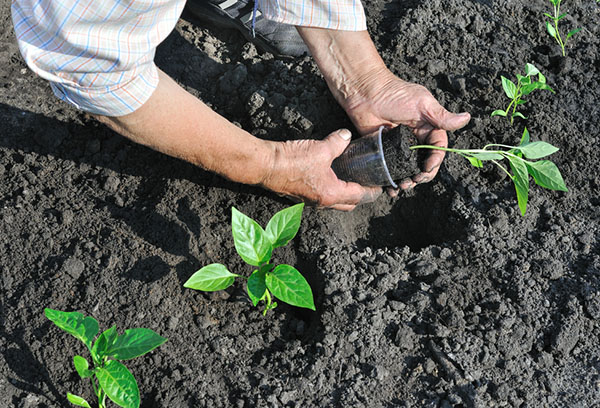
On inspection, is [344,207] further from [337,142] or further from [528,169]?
[528,169]

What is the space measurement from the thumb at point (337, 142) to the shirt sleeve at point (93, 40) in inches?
Answer: 31.4

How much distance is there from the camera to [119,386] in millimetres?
1663

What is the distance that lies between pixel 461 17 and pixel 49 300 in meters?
2.30

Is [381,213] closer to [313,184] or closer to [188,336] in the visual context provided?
[313,184]

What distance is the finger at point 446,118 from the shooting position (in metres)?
2.23

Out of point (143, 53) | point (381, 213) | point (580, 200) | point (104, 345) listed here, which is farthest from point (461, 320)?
point (143, 53)

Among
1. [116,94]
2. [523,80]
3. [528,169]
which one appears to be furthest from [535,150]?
[116,94]

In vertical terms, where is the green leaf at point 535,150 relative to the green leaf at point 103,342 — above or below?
above

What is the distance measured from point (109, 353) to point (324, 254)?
0.85m

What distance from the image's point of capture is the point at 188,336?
197 cm

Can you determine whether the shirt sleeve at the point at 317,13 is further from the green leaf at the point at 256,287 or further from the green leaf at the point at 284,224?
the green leaf at the point at 256,287

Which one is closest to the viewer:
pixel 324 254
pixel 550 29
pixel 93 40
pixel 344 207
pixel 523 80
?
pixel 93 40

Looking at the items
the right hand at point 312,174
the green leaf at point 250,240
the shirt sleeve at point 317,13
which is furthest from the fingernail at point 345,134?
the green leaf at point 250,240

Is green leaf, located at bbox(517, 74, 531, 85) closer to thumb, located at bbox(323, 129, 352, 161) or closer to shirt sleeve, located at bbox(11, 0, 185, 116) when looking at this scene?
thumb, located at bbox(323, 129, 352, 161)
